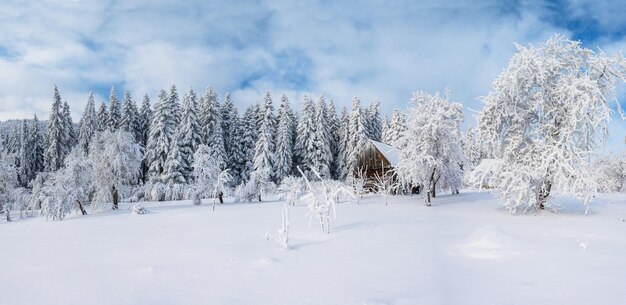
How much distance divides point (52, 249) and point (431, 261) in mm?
11413

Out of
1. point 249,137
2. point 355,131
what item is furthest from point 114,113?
point 355,131

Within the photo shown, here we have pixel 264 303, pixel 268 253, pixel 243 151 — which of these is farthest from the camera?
pixel 243 151

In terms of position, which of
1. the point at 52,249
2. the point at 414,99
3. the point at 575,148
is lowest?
the point at 52,249

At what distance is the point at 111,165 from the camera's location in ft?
102

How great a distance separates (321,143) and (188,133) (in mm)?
17499

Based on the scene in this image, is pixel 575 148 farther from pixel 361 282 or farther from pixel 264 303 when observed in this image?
pixel 264 303

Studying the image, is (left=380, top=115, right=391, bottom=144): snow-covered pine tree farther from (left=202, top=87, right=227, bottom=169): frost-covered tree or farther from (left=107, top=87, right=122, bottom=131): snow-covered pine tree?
(left=107, top=87, right=122, bottom=131): snow-covered pine tree

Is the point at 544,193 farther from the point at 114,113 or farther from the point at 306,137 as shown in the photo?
the point at 114,113

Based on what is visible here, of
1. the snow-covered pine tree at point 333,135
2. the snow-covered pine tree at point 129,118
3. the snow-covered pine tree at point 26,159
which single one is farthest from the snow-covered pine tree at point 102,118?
the snow-covered pine tree at point 333,135

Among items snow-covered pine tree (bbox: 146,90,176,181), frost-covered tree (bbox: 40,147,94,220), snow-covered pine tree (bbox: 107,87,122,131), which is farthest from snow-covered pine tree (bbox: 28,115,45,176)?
frost-covered tree (bbox: 40,147,94,220)

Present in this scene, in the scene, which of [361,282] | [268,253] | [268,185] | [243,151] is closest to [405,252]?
[361,282]

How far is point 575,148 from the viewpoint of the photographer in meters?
19.8

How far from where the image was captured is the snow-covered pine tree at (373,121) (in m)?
56.8

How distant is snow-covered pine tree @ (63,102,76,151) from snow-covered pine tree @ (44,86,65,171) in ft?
1.50
